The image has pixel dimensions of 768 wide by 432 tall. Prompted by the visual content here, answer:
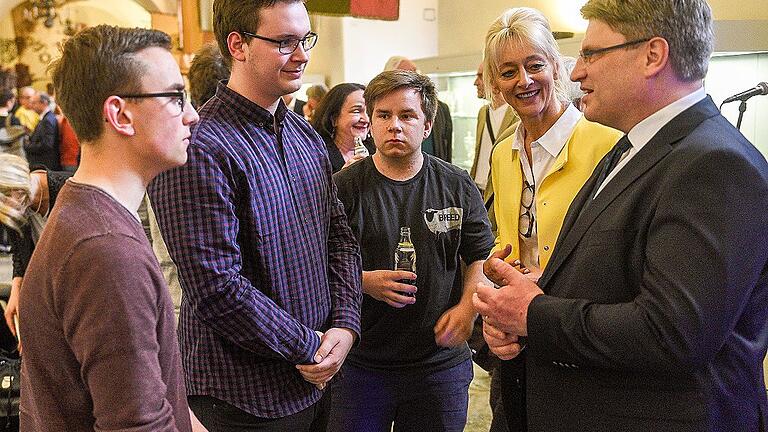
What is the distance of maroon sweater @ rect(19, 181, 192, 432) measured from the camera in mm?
1201

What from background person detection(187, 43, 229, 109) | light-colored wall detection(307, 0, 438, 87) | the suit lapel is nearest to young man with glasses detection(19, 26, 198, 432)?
the suit lapel

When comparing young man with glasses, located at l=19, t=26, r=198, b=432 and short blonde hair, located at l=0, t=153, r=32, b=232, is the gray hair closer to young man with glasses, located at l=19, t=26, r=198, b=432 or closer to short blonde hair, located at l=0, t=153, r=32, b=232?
young man with glasses, located at l=19, t=26, r=198, b=432

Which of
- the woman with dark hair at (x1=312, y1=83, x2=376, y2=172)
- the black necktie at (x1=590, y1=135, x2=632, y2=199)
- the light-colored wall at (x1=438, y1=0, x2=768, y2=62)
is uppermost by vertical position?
the light-colored wall at (x1=438, y1=0, x2=768, y2=62)

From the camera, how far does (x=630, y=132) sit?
1.59 metres

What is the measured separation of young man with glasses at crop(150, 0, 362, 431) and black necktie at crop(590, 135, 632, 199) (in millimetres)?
723

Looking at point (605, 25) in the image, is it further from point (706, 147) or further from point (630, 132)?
point (706, 147)

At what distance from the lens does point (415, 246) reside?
242 centimetres

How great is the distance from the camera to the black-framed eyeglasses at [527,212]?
7.36ft

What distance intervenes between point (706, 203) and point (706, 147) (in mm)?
113

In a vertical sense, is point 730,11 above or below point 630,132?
above

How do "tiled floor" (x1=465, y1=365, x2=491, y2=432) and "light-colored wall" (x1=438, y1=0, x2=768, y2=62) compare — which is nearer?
"tiled floor" (x1=465, y1=365, x2=491, y2=432)

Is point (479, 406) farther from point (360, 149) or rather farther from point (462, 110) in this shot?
point (462, 110)

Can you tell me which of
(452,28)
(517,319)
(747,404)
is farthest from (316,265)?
(452,28)

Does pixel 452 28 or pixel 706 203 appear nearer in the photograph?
pixel 706 203
